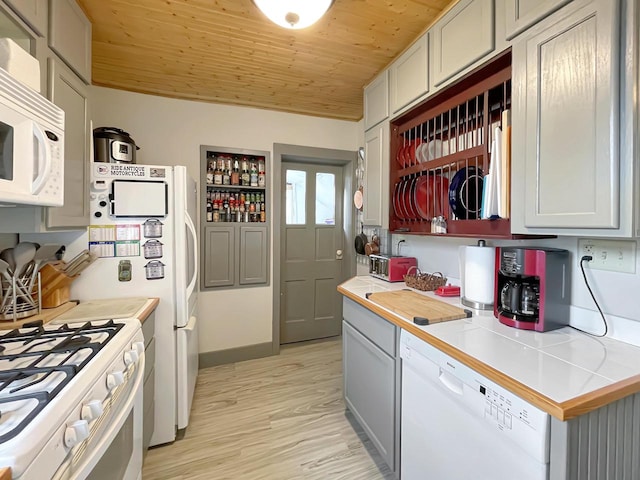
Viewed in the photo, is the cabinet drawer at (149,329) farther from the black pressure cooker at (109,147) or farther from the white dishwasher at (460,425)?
the white dishwasher at (460,425)

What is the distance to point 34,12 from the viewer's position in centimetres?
121

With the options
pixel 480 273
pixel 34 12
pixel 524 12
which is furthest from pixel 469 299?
pixel 34 12

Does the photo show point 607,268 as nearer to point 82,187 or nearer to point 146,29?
point 82,187

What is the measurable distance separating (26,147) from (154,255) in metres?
0.87

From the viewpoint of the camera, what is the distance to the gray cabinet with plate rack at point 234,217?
106 inches

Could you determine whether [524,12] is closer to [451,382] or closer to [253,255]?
[451,382]

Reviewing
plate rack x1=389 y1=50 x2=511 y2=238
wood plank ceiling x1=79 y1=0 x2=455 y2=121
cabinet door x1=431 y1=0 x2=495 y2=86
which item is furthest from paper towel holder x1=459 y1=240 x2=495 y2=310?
wood plank ceiling x1=79 y1=0 x2=455 y2=121

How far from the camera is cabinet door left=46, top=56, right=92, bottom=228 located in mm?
1351

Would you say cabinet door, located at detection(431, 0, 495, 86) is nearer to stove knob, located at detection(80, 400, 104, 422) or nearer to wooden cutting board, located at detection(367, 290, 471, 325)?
wooden cutting board, located at detection(367, 290, 471, 325)

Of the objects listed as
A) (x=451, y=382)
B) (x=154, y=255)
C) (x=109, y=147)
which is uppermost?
(x=109, y=147)

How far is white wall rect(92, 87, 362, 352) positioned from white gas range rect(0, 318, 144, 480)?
4.98 ft

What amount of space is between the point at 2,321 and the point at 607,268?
2655 millimetres

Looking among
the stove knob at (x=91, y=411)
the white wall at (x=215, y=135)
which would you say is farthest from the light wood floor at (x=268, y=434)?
the stove knob at (x=91, y=411)

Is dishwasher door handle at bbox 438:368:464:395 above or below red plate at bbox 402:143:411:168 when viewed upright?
below
